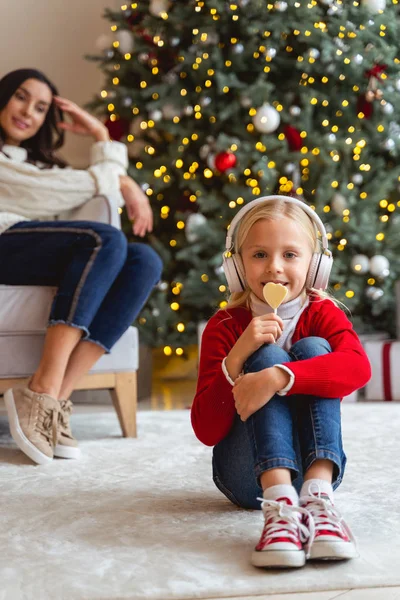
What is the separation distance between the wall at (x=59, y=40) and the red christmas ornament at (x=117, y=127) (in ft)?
2.47

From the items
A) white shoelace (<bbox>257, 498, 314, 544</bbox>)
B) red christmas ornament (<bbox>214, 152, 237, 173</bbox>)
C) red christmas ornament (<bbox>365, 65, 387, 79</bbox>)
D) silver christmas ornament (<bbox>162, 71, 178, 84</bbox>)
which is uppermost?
silver christmas ornament (<bbox>162, 71, 178, 84</bbox>)

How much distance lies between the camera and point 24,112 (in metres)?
2.22

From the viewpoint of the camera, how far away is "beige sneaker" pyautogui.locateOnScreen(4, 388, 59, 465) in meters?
1.69

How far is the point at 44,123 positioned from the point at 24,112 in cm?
11

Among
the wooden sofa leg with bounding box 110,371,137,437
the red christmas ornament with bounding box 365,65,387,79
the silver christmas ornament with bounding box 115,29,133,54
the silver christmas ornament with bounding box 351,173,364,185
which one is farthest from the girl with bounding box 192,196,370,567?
the silver christmas ornament with bounding box 115,29,133,54

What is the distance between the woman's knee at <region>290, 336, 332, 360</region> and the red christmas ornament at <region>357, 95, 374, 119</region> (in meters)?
2.20

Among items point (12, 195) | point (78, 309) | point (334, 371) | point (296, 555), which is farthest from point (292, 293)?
point (12, 195)

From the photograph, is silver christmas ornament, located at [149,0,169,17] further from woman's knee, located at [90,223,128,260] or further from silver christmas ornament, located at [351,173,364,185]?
woman's knee, located at [90,223,128,260]

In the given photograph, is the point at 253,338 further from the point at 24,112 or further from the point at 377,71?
the point at 377,71

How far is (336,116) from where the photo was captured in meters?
3.21

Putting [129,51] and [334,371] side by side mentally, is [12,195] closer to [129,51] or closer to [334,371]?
[334,371]

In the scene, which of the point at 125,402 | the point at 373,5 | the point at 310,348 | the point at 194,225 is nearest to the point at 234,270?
the point at 310,348

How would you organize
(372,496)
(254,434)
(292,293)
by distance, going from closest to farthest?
(254,434), (292,293), (372,496)

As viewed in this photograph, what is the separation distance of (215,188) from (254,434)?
7.54 ft
